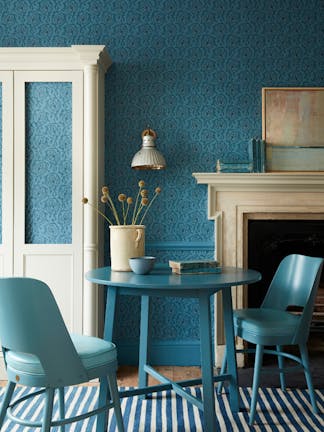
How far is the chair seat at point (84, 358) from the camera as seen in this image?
6.40 feet

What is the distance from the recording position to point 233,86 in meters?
3.67

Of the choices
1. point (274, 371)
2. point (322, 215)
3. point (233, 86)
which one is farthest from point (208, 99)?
point (274, 371)

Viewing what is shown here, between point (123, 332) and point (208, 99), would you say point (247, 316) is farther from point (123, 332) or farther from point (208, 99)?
point (208, 99)

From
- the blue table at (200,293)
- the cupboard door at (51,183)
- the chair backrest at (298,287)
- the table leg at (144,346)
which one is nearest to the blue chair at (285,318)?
the chair backrest at (298,287)

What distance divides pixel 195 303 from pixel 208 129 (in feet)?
4.18

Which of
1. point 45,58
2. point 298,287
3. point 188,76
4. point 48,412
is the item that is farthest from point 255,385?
point 45,58

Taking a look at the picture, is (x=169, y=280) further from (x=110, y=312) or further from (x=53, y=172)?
(x=53, y=172)

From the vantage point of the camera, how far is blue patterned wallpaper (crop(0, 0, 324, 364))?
144 inches

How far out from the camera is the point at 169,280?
237 centimetres

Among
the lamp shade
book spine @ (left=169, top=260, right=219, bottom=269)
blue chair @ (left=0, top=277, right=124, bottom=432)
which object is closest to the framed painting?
the lamp shade

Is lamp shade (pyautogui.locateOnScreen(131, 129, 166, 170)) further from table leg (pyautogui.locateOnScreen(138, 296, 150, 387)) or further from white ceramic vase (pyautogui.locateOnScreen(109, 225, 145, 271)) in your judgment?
table leg (pyautogui.locateOnScreen(138, 296, 150, 387))

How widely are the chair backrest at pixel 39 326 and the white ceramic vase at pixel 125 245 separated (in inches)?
35.3

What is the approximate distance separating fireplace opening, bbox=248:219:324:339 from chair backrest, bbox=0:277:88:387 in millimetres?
2172

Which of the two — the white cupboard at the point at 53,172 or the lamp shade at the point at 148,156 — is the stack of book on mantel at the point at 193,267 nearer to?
the white cupboard at the point at 53,172
